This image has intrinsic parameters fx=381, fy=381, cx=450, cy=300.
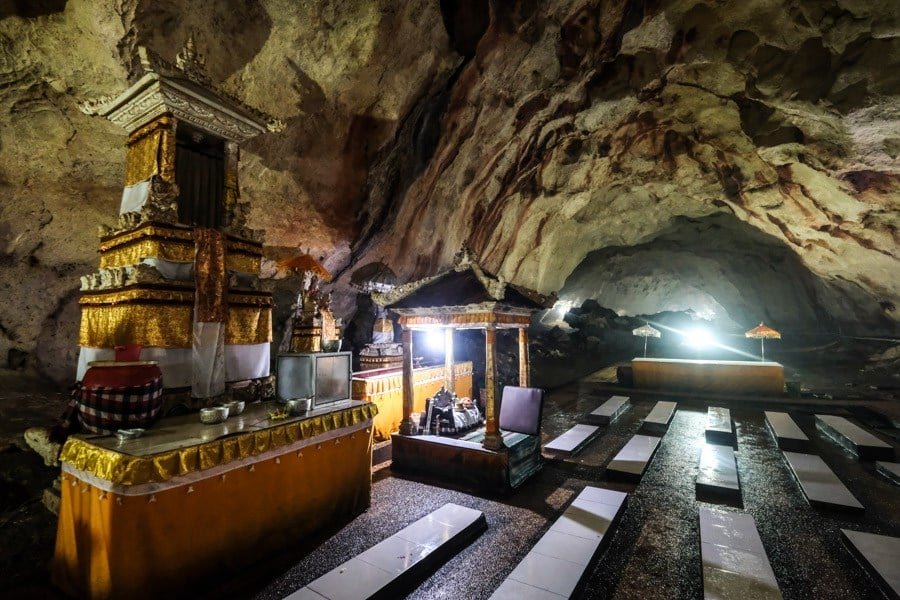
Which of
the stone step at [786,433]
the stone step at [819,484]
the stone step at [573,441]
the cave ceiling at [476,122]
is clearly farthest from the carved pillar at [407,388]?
the stone step at [786,433]

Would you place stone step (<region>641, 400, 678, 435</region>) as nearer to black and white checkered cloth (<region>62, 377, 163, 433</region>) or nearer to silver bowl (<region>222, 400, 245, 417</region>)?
silver bowl (<region>222, 400, 245, 417</region>)

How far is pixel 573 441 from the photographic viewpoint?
800cm

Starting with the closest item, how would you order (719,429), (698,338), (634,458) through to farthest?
(634,458) → (719,429) → (698,338)

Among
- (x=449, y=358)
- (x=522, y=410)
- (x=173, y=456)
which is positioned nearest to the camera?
(x=173, y=456)

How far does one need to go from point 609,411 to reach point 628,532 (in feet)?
20.1

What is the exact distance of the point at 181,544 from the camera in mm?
3260

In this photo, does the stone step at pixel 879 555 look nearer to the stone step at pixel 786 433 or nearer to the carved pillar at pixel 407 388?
the stone step at pixel 786 433

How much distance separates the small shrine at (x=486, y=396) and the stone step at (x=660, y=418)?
4286mm

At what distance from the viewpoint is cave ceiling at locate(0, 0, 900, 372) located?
22.0ft

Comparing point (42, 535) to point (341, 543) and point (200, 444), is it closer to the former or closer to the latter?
point (200, 444)

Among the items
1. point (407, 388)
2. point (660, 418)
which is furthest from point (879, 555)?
point (407, 388)

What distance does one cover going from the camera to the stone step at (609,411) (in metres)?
9.68

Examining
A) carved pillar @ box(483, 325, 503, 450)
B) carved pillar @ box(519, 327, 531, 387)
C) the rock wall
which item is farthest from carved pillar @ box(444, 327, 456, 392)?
the rock wall

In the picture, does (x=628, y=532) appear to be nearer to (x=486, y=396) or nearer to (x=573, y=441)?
(x=486, y=396)
